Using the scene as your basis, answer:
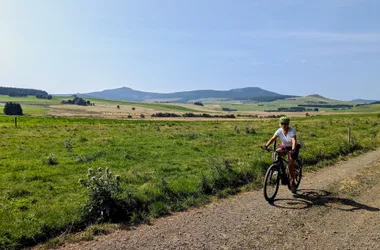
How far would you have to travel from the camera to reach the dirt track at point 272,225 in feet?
24.9

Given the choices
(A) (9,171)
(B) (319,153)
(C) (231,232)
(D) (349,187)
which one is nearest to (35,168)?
(A) (9,171)

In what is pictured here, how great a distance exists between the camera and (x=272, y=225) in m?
8.65

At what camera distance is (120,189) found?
1030cm

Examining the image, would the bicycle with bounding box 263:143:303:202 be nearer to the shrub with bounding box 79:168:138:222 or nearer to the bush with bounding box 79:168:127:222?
the shrub with bounding box 79:168:138:222

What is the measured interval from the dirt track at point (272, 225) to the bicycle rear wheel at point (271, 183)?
→ 11.1 inches

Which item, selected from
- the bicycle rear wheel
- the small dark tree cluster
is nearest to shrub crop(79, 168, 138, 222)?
the bicycle rear wheel

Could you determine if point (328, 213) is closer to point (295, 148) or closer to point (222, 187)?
point (295, 148)

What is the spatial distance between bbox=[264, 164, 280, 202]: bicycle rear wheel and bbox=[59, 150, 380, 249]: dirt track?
0.28 metres

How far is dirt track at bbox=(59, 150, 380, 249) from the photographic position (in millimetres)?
7586

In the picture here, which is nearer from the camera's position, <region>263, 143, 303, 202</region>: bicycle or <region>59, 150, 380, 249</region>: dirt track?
<region>59, 150, 380, 249</region>: dirt track

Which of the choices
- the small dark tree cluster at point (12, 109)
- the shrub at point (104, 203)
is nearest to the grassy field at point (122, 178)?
the shrub at point (104, 203)

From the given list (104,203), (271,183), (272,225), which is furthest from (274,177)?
(104,203)

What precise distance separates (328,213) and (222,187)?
4.15 meters

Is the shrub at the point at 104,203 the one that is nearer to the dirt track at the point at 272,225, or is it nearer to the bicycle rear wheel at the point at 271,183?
the dirt track at the point at 272,225
